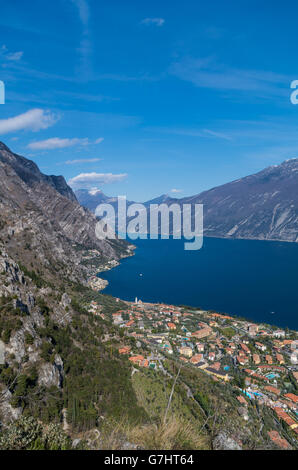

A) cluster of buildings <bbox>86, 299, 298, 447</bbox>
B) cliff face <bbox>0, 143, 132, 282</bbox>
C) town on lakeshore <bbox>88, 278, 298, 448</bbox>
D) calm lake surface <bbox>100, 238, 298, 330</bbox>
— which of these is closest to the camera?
town on lakeshore <bbox>88, 278, 298, 448</bbox>

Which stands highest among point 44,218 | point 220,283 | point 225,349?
point 44,218

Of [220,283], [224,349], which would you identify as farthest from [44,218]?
[224,349]

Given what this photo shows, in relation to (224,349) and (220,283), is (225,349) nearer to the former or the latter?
(224,349)

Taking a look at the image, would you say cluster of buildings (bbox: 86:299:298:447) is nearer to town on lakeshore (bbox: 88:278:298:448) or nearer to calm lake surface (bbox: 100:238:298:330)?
town on lakeshore (bbox: 88:278:298:448)

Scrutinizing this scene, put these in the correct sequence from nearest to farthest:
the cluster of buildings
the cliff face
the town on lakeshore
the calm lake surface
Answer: the town on lakeshore → the cluster of buildings → the cliff face → the calm lake surface

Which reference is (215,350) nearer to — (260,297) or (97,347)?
(97,347)

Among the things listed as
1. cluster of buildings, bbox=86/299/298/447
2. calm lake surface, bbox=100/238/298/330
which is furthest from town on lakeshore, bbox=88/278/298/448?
calm lake surface, bbox=100/238/298/330

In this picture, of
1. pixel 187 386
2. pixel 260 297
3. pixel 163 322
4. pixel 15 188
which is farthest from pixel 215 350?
pixel 15 188
